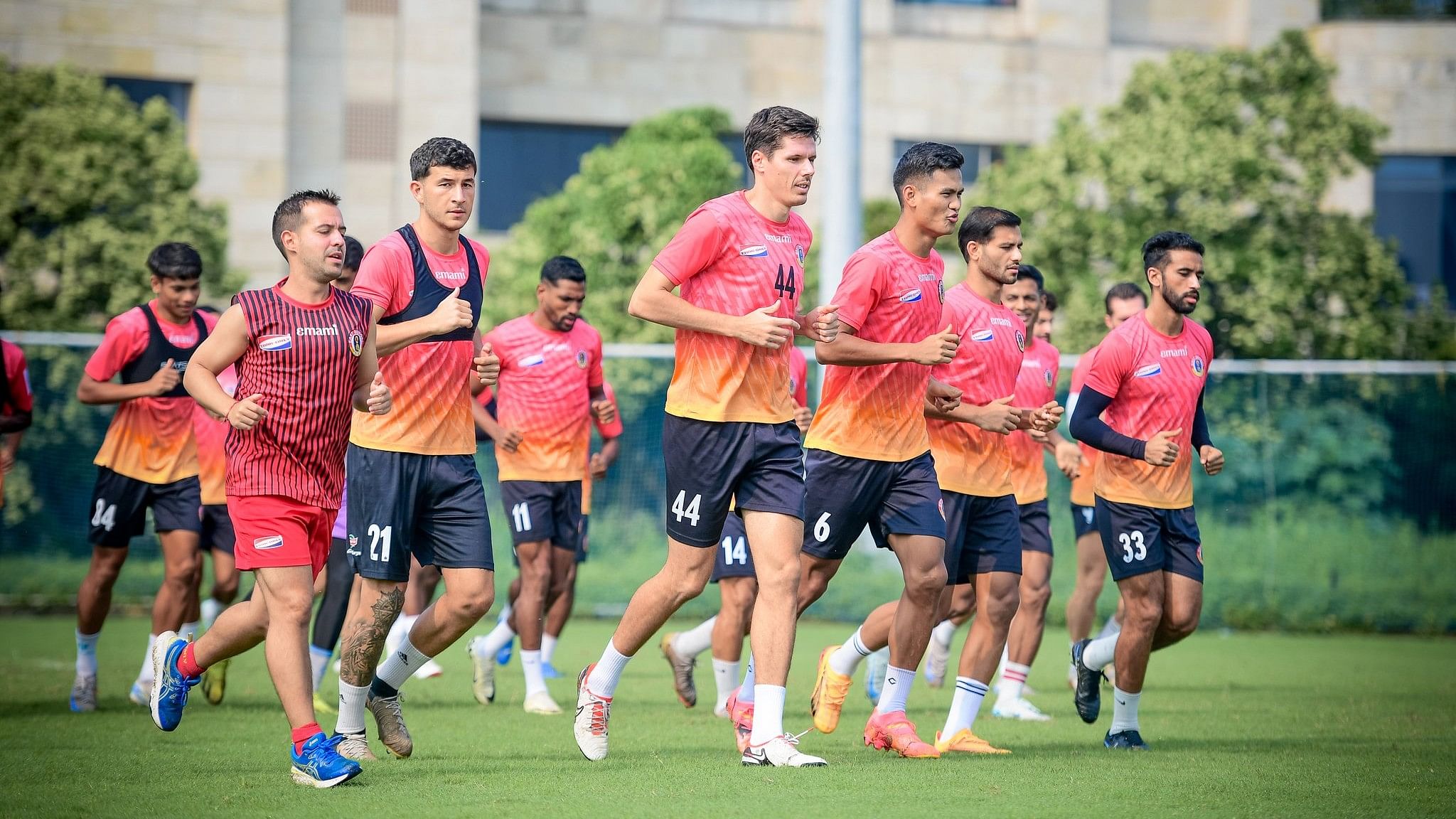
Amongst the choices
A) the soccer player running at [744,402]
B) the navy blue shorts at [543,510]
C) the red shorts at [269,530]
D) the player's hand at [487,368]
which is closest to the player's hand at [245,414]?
the red shorts at [269,530]

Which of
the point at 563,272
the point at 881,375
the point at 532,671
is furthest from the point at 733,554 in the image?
the point at 563,272

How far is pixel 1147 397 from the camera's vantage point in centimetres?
797

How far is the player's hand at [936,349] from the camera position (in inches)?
265

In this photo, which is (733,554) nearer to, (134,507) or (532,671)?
(532,671)

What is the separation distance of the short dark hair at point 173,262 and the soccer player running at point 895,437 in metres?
4.23

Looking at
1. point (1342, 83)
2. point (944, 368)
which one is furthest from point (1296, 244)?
point (944, 368)

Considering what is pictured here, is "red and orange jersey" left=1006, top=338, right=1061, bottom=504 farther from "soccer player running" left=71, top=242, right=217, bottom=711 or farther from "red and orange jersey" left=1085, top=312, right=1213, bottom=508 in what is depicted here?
"soccer player running" left=71, top=242, right=217, bottom=711

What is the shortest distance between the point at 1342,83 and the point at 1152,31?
3.53m

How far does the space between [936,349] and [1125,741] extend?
8.12 ft

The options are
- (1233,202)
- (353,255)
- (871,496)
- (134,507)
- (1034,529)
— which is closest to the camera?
(871,496)

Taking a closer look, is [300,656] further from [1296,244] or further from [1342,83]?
[1342,83]

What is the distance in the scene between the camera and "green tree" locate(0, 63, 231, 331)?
744 inches

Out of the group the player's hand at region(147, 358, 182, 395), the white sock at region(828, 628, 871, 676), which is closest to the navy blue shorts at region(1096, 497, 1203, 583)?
the white sock at region(828, 628, 871, 676)

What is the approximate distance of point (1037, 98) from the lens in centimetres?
2747
